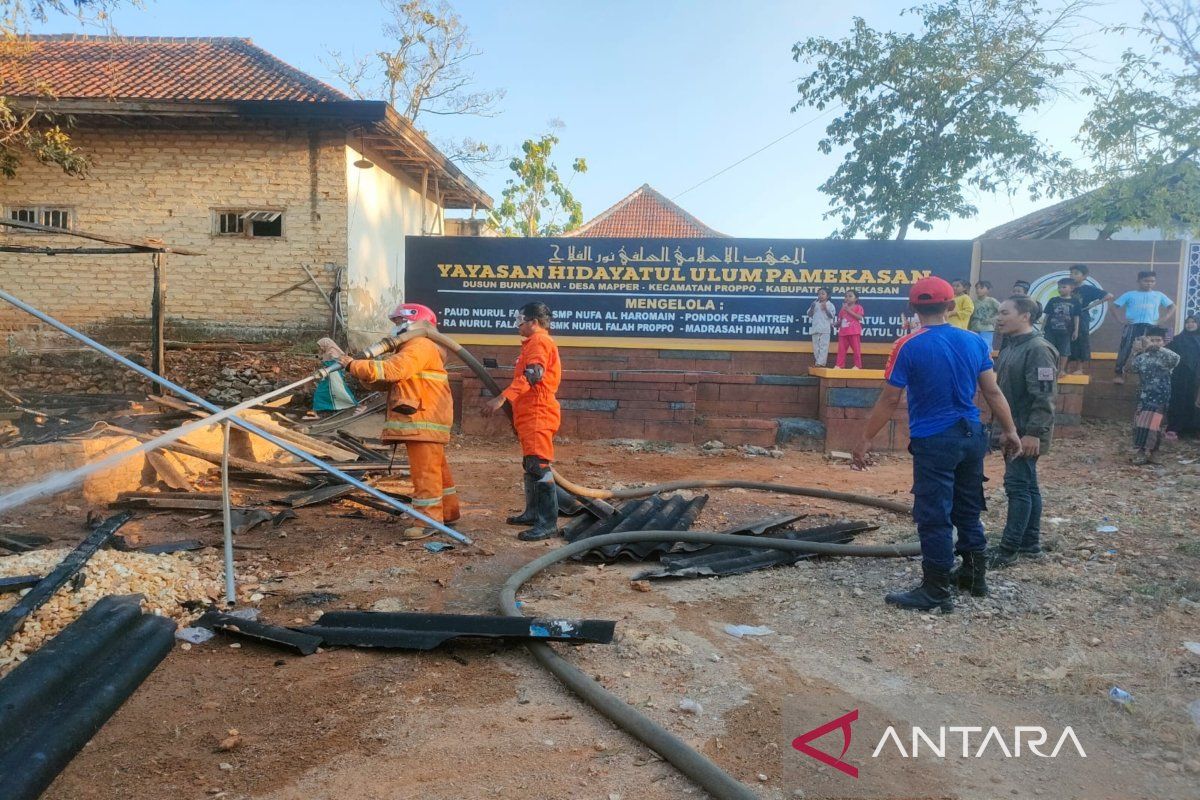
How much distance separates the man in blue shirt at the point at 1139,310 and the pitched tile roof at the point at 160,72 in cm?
1193

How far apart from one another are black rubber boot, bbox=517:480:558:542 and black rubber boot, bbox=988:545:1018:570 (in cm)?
292

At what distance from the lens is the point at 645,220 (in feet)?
111

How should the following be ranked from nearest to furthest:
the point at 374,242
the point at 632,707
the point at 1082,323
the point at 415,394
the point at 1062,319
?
the point at 632,707 → the point at 415,394 → the point at 1062,319 → the point at 1082,323 → the point at 374,242

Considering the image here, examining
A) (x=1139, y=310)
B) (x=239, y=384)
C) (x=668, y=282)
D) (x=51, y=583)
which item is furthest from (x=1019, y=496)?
(x=239, y=384)

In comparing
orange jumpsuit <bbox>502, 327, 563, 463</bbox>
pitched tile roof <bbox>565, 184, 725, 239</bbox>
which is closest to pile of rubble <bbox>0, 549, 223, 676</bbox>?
orange jumpsuit <bbox>502, 327, 563, 463</bbox>

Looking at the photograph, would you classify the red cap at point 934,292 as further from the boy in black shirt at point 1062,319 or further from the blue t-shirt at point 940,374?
the boy in black shirt at point 1062,319

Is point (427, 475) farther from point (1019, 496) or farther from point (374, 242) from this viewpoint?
point (374, 242)

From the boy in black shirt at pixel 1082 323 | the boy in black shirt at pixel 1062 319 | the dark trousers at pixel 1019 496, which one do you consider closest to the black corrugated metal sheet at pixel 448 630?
the dark trousers at pixel 1019 496

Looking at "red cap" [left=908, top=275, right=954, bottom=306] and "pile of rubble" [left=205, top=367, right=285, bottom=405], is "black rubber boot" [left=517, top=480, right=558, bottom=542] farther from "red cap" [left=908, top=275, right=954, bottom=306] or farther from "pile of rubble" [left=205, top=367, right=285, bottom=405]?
"pile of rubble" [left=205, top=367, right=285, bottom=405]

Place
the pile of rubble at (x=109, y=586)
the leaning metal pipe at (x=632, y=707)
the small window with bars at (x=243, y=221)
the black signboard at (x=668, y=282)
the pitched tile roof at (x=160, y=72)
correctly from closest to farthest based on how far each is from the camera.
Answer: the leaning metal pipe at (x=632, y=707)
the pile of rubble at (x=109, y=586)
the black signboard at (x=668, y=282)
the pitched tile roof at (x=160, y=72)
the small window with bars at (x=243, y=221)

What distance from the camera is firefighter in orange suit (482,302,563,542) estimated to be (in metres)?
5.75

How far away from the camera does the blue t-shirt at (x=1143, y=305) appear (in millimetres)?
10273

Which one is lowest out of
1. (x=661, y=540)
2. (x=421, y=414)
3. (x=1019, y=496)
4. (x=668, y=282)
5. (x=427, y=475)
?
(x=661, y=540)

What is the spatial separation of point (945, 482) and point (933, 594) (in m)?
0.60
